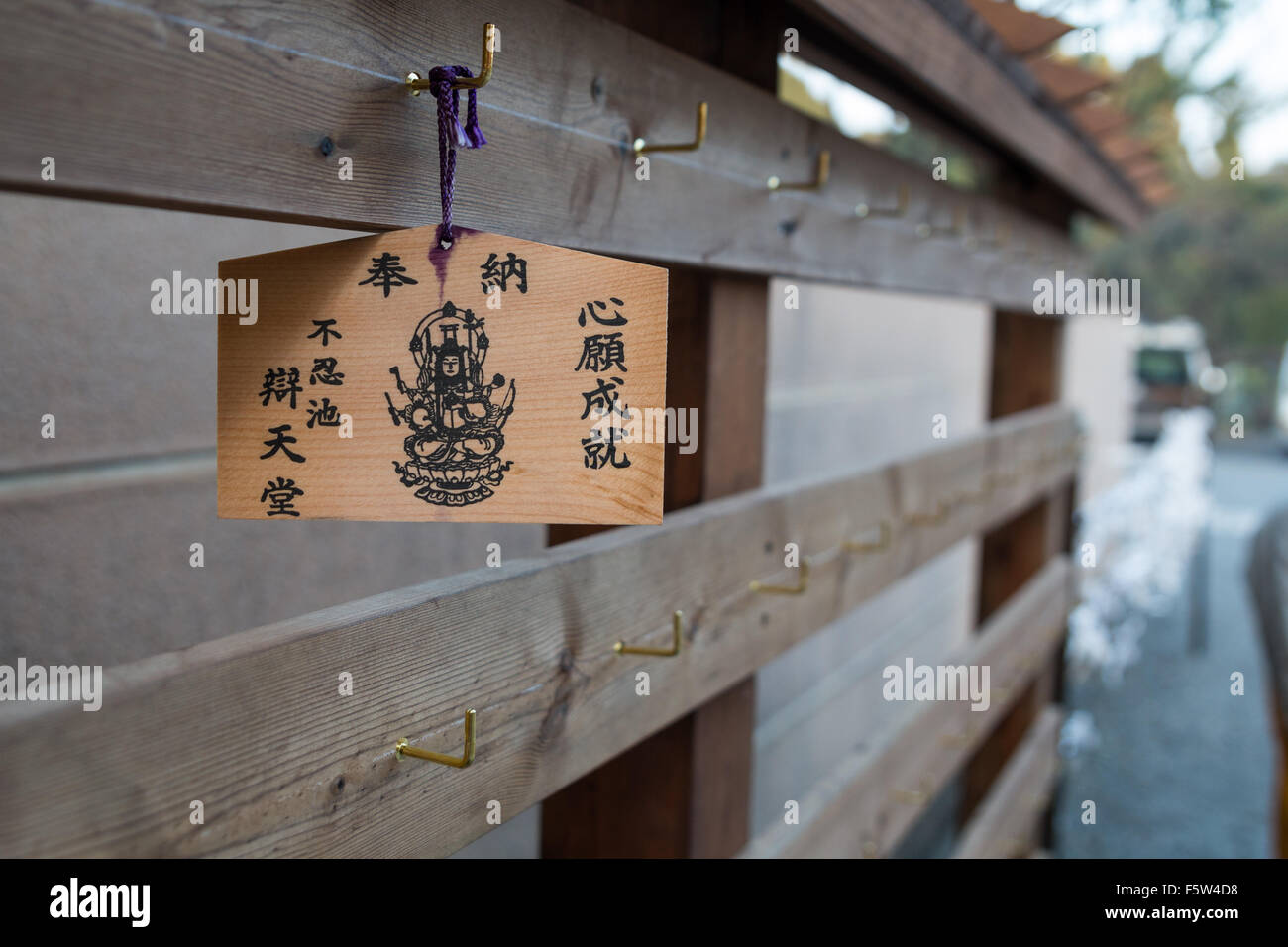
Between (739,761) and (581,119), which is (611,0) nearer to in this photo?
(581,119)

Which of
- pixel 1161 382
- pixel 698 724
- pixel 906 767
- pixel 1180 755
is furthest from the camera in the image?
pixel 1161 382

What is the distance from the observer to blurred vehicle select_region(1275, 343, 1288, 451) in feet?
54.4

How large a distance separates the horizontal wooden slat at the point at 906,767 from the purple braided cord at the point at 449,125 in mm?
1111

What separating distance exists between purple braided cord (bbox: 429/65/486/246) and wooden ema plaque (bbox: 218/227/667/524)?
0.06m

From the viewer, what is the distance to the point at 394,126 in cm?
79

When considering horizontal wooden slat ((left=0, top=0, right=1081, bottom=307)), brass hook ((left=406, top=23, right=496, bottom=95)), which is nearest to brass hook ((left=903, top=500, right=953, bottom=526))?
horizontal wooden slat ((left=0, top=0, right=1081, bottom=307))

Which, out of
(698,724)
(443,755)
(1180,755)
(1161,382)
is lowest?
(1180,755)

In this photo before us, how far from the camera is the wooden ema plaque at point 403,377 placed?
0.75 metres

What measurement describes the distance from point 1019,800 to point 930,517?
1415 mm

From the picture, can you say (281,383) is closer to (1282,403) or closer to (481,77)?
(481,77)

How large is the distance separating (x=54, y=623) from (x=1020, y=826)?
268cm

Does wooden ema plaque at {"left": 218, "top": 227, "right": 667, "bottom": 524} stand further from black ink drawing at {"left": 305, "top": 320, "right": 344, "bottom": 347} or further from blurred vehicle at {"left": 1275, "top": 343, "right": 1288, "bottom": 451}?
blurred vehicle at {"left": 1275, "top": 343, "right": 1288, "bottom": 451}

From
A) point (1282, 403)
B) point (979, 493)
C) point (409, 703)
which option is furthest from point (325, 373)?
point (1282, 403)

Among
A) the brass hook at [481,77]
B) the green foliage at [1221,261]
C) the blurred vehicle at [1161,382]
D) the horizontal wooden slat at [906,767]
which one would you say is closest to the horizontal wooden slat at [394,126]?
the brass hook at [481,77]
